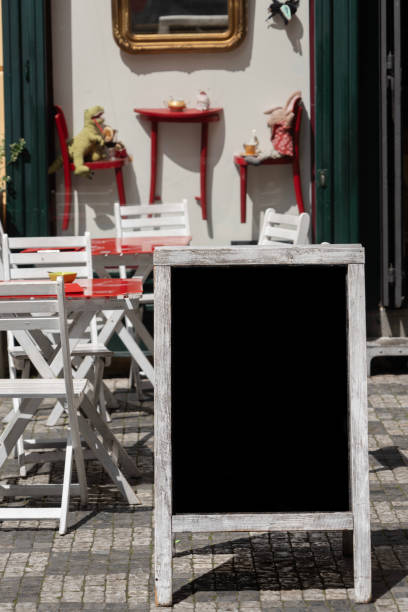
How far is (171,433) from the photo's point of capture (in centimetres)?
447

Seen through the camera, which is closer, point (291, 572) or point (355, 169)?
point (291, 572)

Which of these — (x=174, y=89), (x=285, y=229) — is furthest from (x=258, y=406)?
(x=174, y=89)

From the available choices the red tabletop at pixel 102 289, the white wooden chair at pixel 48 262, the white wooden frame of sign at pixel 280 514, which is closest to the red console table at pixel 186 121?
the white wooden chair at pixel 48 262

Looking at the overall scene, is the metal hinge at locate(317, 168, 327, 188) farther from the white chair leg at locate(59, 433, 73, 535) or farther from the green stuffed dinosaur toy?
the white chair leg at locate(59, 433, 73, 535)

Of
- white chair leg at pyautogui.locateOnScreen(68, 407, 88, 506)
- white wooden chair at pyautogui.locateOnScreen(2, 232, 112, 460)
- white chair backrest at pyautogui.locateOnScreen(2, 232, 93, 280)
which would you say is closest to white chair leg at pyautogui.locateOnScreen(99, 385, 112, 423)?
white wooden chair at pyautogui.locateOnScreen(2, 232, 112, 460)

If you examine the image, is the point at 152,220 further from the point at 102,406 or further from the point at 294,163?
the point at 102,406

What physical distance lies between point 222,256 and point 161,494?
0.94 metres

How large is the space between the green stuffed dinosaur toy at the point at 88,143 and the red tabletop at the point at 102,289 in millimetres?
2583

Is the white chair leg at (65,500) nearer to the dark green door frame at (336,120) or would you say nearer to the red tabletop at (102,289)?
the red tabletop at (102,289)

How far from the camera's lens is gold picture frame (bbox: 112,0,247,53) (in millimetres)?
8766

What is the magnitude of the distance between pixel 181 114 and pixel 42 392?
3.94 meters

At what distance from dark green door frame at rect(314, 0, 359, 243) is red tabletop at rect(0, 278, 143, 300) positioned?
293 centimetres

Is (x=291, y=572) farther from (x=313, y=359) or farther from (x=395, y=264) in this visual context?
(x=395, y=264)

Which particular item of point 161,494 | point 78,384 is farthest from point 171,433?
point 78,384
